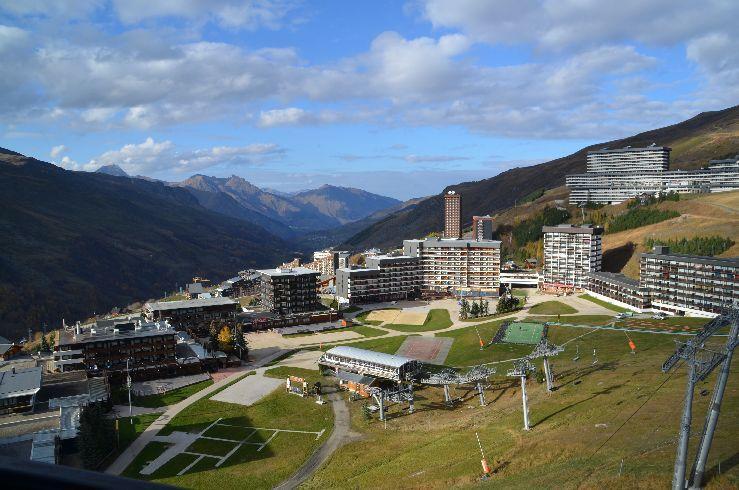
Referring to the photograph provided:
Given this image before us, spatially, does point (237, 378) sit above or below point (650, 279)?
below

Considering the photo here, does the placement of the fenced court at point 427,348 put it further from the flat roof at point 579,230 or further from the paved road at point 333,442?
the flat roof at point 579,230

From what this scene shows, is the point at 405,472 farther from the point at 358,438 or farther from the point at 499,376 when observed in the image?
the point at 499,376

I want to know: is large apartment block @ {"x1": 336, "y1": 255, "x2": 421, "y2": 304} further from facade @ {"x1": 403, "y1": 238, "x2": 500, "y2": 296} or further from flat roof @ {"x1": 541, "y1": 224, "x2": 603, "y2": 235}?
flat roof @ {"x1": 541, "y1": 224, "x2": 603, "y2": 235}

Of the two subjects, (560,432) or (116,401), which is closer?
(560,432)

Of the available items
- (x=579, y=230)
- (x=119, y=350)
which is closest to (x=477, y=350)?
(x=119, y=350)

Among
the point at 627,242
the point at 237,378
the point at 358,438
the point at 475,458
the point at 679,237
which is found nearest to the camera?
the point at 475,458

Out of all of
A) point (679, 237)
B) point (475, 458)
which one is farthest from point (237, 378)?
point (679, 237)

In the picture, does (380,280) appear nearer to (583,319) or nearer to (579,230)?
(579,230)
